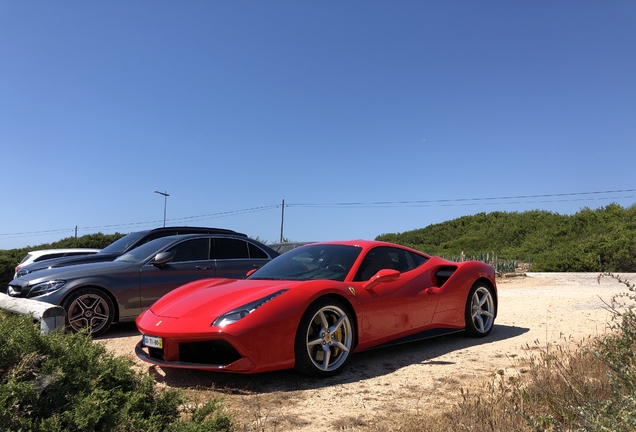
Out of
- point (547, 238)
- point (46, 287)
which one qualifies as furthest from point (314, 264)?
point (547, 238)

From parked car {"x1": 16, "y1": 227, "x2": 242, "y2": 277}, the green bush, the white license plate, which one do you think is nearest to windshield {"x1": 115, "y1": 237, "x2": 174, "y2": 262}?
parked car {"x1": 16, "y1": 227, "x2": 242, "y2": 277}

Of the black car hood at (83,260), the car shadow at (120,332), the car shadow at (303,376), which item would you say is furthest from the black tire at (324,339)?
the black car hood at (83,260)

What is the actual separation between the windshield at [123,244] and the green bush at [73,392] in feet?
20.6

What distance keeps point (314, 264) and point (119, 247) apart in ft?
17.3

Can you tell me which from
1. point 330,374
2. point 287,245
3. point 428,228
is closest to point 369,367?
point 330,374

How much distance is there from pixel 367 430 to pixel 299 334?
124cm

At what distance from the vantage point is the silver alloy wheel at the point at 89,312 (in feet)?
20.7

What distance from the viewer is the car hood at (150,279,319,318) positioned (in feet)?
13.7

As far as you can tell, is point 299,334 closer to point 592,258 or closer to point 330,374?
point 330,374

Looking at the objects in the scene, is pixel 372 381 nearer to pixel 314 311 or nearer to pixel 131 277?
pixel 314 311

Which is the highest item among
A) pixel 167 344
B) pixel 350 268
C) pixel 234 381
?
pixel 350 268

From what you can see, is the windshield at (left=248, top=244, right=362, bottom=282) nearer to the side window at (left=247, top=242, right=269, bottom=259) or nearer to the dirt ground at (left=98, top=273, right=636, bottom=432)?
the dirt ground at (left=98, top=273, right=636, bottom=432)

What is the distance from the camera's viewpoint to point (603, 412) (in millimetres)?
2215

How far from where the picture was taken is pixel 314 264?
527cm
